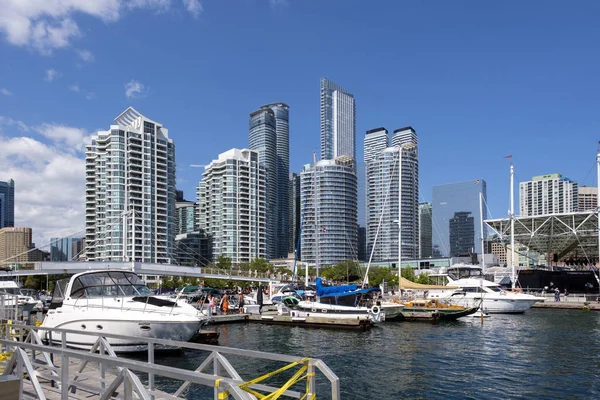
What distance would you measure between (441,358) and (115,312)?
52.6 ft

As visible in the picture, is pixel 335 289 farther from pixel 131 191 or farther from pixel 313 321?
pixel 131 191

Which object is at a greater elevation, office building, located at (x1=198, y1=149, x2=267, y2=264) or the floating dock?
office building, located at (x1=198, y1=149, x2=267, y2=264)

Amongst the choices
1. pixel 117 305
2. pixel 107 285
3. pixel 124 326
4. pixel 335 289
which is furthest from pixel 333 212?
pixel 124 326

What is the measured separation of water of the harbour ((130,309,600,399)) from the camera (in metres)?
18.9

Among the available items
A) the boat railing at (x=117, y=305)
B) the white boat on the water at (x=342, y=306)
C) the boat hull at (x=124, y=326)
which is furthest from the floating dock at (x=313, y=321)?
the boat railing at (x=117, y=305)

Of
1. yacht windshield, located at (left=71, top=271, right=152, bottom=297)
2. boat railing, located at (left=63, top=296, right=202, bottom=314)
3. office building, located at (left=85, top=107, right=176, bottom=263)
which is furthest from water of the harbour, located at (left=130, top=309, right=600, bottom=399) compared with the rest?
office building, located at (left=85, top=107, right=176, bottom=263)

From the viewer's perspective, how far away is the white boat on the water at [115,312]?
889 inches

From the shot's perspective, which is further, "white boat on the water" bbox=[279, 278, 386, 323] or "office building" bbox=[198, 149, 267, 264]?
"office building" bbox=[198, 149, 267, 264]

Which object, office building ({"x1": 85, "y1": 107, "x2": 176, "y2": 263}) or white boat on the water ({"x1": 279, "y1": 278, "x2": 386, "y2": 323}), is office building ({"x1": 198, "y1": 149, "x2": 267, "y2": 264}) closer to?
office building ({"x1": 85, "y1": 107, "x2": 176, "y2": 263})

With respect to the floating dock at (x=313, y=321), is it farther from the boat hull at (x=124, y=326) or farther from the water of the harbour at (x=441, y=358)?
the boat hull at (x=124, y=326)

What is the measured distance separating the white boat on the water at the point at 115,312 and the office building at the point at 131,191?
10778 cm

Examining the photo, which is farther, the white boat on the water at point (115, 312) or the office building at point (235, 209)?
the office building at point (235, 209)

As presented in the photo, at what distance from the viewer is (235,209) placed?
176 metres

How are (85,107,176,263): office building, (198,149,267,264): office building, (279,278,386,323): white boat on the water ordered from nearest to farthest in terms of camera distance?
(279,278,386,323): white boat on the water → (85,107,176,263): office building → (198,149,267,264): office building
